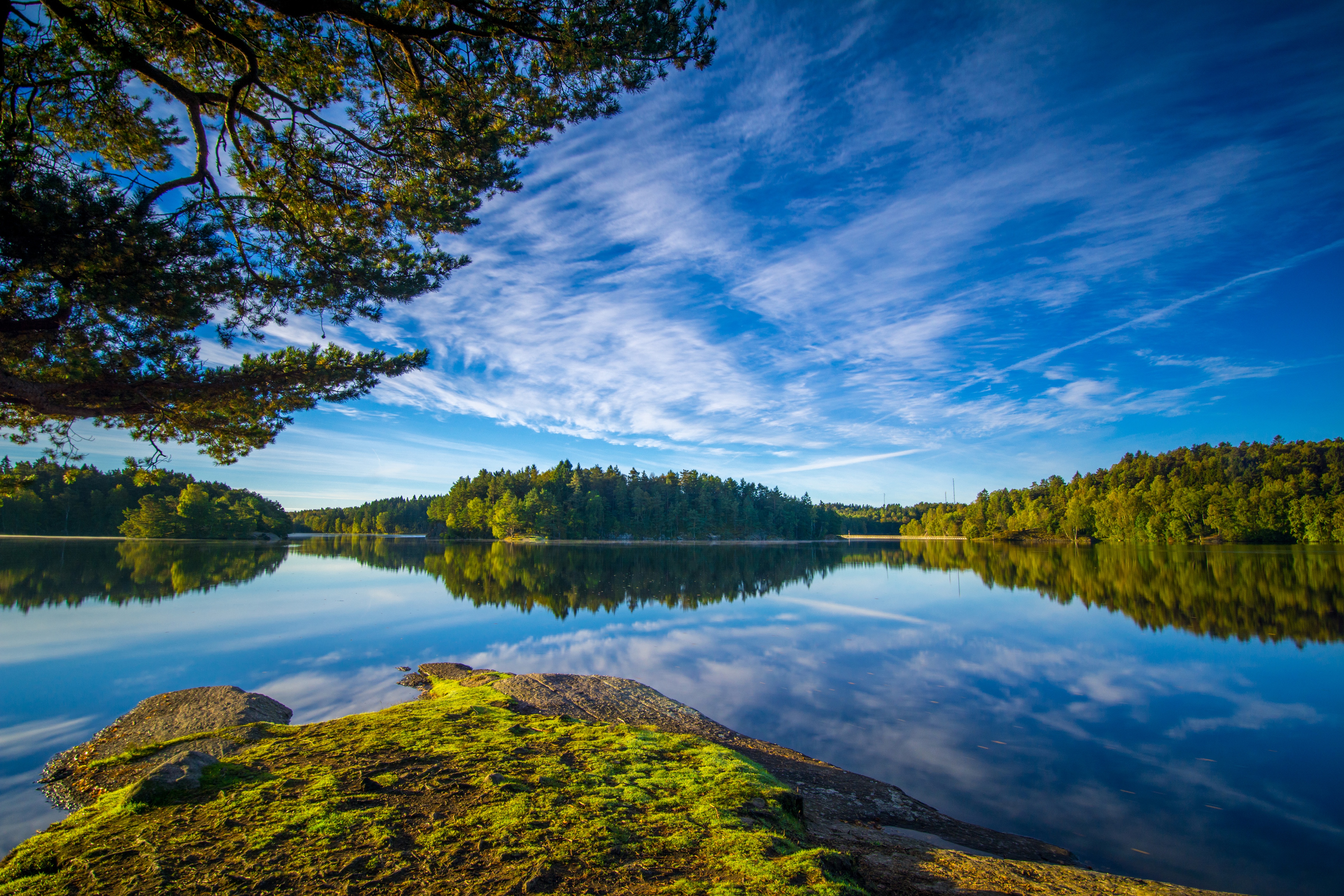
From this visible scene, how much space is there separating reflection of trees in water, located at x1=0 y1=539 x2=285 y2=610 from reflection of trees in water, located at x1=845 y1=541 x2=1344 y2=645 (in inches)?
1886

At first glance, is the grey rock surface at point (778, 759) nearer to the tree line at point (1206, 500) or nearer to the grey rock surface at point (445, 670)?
the grey rock surface at point (445, 670)

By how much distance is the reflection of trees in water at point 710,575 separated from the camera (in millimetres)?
24125

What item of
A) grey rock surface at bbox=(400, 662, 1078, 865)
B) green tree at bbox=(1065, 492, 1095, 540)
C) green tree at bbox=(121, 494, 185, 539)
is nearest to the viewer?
grey rock surface at bbox=(400, 662, 1078, 865)

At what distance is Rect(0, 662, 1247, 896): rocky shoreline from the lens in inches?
155

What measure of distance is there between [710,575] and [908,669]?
2771cm

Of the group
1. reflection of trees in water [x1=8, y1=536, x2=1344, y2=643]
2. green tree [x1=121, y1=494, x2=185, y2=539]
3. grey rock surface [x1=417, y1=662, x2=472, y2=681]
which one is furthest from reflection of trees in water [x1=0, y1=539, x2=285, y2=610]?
grey rock surface [x1=417, y1=662, x2=472, y2=681]

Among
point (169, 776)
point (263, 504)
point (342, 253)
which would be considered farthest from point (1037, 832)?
point (263, 504)

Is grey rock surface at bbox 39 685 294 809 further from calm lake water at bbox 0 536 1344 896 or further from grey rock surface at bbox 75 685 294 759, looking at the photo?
calm lake water at bbox 0 536 1344 896

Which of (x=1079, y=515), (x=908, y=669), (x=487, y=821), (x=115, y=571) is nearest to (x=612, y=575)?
(x=908, y=669)

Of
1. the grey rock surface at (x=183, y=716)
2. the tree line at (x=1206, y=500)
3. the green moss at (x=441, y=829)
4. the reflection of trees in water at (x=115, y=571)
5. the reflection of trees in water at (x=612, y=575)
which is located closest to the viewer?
the green moss at (x=441, y=829)

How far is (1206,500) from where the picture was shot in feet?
272

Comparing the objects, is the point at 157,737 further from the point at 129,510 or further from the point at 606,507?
the point at 129,510

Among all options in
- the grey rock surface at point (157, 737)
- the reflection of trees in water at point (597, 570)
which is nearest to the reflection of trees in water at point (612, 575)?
the reflection of trees in water at point (597, 570)

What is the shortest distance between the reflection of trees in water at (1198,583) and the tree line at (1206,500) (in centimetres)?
724
